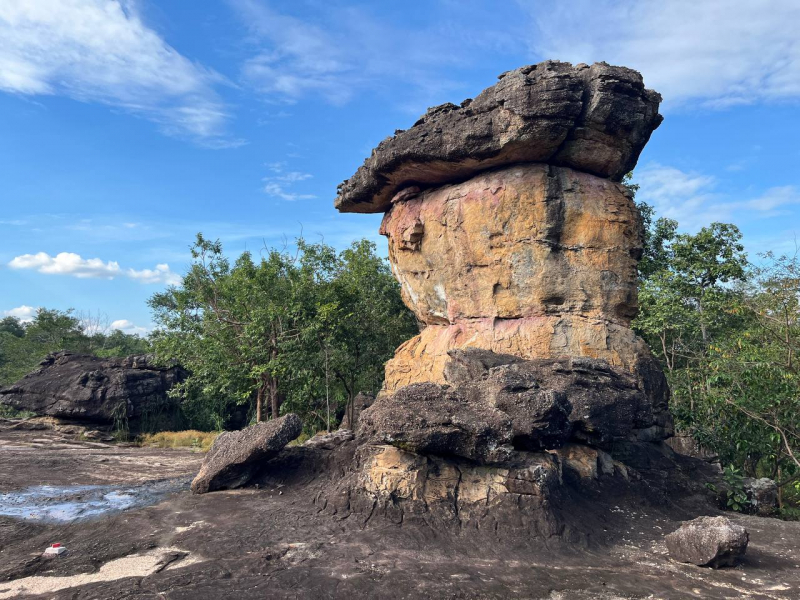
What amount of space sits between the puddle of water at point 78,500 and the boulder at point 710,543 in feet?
27.5

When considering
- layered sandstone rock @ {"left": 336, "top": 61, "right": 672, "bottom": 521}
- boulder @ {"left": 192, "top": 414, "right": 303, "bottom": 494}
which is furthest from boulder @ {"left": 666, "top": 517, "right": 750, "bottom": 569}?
boulder @ {"left": 192, "top": 414, "right": 303, "bottom": 494}

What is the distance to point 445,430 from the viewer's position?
26.0 feet

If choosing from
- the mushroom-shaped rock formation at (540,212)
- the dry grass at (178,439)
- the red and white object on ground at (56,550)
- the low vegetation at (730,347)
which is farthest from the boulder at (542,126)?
the dry grass at (178,439)

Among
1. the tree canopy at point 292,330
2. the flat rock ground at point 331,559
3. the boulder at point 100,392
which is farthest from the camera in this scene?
the boulder at point 100,392

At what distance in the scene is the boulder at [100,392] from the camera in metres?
21.3

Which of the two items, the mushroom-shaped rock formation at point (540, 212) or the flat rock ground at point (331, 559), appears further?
the mushroom-shaped rock formation at point (540, 212)

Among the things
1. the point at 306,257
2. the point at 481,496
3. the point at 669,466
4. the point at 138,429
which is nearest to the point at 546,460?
the point at 481,496

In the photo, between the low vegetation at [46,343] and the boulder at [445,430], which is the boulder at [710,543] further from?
the low vegetation at [46,343]

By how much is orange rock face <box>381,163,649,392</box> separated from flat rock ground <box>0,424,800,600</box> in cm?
364

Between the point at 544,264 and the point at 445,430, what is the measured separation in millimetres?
5156

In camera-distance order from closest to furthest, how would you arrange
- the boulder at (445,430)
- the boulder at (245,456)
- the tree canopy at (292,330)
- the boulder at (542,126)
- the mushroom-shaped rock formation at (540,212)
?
the boulder at (445,430) < the boulder at (245,456) < the boulder at (542,126) < the mushroom-shaped rock formation at (540,212) < the tree canopy at (292,330)

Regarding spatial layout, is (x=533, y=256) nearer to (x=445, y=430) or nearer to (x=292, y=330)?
(x=445, y=430)

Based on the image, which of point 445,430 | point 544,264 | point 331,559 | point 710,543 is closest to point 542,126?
point 544,264

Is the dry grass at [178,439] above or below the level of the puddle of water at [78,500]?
above
